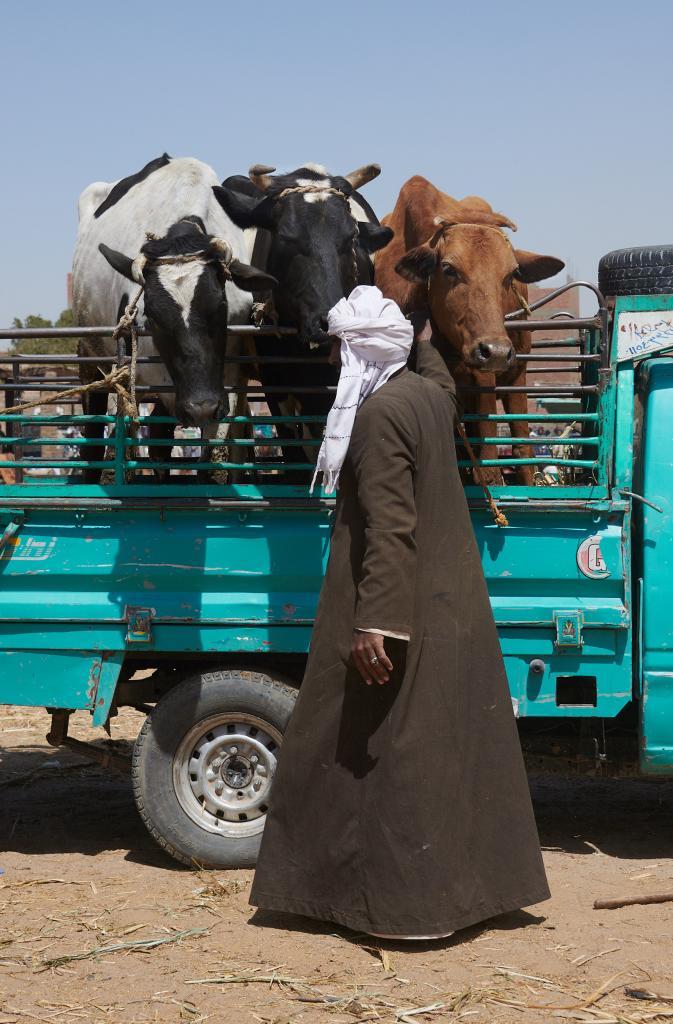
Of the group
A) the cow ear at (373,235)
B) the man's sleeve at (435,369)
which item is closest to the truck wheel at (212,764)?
the man's sleeve at (435,369)

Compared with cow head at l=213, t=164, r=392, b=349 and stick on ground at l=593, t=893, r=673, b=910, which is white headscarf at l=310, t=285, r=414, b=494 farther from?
stick on ground at l=593, t=893, r=673, b=910

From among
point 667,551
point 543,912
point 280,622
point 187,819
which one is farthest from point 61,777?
point 667,551

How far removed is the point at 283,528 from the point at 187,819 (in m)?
1.29

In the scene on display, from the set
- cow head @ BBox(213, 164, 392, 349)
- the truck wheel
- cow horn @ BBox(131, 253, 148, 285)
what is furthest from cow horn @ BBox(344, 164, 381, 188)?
the truck wheel

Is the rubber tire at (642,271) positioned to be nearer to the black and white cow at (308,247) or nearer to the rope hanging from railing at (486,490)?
the rope hanging from railing at (486,490)

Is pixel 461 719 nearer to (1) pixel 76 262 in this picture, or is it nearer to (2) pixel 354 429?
(2) pixel 354 429

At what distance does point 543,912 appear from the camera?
4496 mm

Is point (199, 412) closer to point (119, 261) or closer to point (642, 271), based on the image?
point (119, 261)

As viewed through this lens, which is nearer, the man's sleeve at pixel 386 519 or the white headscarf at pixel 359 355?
the man's sleeve at pixel 386 519

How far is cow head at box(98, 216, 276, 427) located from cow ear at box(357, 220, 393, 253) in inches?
30.6

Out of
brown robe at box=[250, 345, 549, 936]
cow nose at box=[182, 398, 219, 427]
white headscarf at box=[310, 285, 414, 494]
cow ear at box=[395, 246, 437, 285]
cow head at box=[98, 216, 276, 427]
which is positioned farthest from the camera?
cow ear at box=[395, 246, 437, 285]

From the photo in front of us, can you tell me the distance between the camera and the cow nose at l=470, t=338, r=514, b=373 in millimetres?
5102

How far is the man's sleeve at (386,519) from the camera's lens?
13.1 ft

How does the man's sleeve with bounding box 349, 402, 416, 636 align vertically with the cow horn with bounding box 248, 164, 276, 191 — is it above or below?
below
